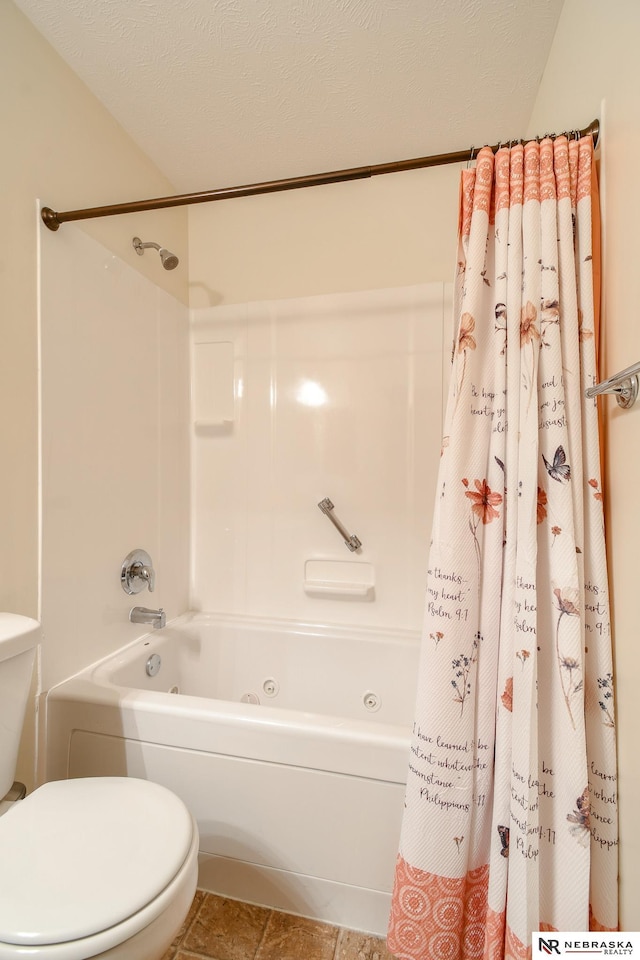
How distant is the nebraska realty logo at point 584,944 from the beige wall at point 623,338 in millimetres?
38

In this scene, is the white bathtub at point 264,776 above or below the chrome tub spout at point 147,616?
below

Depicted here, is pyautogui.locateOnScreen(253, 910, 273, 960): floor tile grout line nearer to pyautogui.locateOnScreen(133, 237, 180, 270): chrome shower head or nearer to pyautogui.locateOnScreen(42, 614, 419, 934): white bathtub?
pyautogui.locateOnScreen(42, 614, 419, 934): white bathtub

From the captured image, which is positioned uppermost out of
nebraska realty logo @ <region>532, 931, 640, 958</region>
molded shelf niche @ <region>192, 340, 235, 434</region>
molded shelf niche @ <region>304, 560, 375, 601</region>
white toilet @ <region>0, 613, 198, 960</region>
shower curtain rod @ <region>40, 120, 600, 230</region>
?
shower curtain rod @ <region>40, 120, 600, 230</region>

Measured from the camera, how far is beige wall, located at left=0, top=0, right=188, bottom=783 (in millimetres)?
1200

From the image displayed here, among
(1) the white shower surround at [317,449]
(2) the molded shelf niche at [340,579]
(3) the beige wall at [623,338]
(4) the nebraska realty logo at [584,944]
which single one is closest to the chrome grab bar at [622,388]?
(3) the beige wall at [623,338]

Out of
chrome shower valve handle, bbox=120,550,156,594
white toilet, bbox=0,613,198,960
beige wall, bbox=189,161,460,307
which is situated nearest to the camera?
white toilet, bbox=0,613,198,960

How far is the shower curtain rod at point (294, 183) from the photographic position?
1.03 m

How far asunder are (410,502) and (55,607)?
1.34 m

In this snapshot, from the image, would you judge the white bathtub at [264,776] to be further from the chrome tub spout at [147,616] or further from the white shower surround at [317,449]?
the white shower surround at [317,449]

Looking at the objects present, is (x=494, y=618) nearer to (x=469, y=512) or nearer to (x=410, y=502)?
(x=469, y=512)

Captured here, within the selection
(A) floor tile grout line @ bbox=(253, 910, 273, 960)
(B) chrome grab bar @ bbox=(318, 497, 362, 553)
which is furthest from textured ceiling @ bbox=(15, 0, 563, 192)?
(A) floor tile grout line @ bbox=(253, 910, 273, 960)

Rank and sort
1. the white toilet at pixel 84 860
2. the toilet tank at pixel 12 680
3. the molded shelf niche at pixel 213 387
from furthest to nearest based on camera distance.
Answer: the molded shelf niche at pixel 213 387 < the toilet tank at pixel 12 680 < the white toilet at pixel 84 860

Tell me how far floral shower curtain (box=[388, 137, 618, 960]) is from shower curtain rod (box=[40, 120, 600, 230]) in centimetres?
5

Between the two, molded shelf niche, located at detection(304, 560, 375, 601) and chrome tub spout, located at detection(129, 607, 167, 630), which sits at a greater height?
molded shelf niche, located at detection(304, 560, 375, 601)
